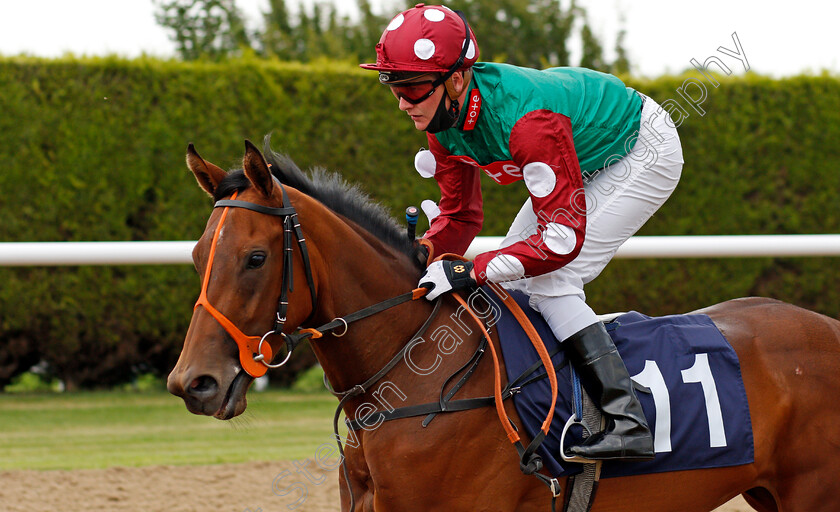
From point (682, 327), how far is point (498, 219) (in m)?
4.66

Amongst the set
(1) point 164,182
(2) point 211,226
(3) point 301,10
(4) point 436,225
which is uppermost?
(2) point 211,226

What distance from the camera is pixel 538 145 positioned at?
2250mm

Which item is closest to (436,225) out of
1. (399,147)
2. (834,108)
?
(399,147)

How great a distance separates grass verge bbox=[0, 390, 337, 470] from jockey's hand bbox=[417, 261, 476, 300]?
8.24 feet

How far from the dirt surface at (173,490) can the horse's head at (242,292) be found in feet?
6.36

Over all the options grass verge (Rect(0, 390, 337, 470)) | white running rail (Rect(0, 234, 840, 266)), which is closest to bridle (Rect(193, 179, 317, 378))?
white running rail (Rect(0, 234, 840, 266))

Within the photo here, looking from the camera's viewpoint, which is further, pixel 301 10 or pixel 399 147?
pixel 301 10

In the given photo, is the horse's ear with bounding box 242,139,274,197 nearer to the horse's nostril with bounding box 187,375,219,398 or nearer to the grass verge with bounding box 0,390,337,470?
the horse's nostril with bounding box 187,375,219,398

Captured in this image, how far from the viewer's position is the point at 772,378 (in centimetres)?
254

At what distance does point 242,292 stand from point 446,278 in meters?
0.60

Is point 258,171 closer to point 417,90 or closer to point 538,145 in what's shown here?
point 417,90

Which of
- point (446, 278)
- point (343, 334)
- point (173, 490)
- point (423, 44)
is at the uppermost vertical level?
point (423, 44)

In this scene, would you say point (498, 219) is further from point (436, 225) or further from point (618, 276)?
point (436, 225)

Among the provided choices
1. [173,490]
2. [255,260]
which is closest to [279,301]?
[255,260]
